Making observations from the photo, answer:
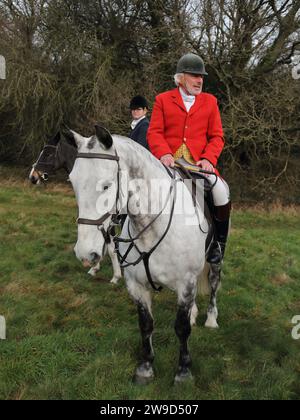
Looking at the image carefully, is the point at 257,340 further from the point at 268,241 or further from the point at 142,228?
the point at 268,241

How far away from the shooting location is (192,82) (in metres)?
3.57

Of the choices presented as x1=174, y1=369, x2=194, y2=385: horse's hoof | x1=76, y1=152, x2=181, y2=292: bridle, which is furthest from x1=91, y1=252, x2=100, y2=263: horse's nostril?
x1=174, y1=369, x2=194, y2=385: horse's hoof

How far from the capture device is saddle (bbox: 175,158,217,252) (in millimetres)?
3426

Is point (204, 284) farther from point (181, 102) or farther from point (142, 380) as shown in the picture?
point (181, 102)

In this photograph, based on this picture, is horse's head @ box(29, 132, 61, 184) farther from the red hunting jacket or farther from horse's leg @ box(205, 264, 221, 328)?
horse's leg @ box(205, 264, 221, 328)

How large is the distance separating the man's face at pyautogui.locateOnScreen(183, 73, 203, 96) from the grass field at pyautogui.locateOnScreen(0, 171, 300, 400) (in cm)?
261

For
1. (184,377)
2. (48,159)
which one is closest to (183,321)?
(184,377)

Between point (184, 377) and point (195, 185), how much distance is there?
176cm

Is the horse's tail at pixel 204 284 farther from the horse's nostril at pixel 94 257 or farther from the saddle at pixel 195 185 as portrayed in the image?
the horse's nostril at pixel 94 257

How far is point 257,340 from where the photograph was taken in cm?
419

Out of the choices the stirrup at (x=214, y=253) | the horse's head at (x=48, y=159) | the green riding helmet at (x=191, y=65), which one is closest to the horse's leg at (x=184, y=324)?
the stirrup at (x=214, y=253)

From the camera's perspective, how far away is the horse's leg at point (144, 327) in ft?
11.0
